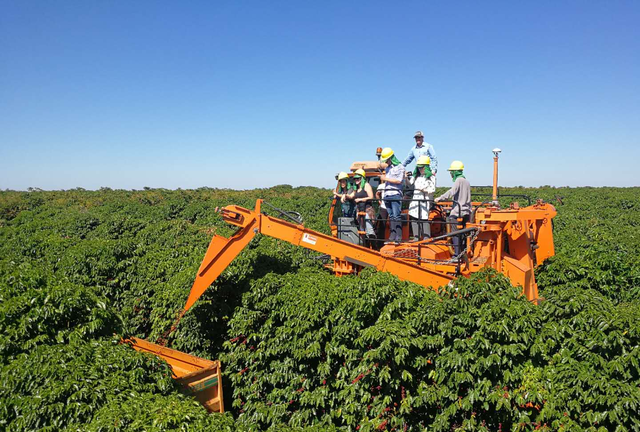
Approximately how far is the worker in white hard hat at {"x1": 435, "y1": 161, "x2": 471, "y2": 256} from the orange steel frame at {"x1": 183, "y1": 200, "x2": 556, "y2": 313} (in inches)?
11.6

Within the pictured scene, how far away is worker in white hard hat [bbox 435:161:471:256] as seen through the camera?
812cm

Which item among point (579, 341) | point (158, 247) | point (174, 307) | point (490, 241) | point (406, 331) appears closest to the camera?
point (579, 341)

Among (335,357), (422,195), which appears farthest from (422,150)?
(335,357)

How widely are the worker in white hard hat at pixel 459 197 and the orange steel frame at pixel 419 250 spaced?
0.30 metres

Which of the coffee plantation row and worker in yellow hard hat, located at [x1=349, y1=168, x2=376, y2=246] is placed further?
worker in yellow hard hat, located at [x1=349, y1=168, x2=376, y2=246]

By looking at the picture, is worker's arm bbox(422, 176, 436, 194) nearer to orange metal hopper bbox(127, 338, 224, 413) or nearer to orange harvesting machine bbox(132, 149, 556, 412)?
orange harvesting machine bbox(132, 149, 556, 412)

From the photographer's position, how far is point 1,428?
502cm

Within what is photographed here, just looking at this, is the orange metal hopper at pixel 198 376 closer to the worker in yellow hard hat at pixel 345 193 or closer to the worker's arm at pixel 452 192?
the worker in yellow hard hat at pixel 345 193

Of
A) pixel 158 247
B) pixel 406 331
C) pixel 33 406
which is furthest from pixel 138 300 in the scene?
pixel 406 331

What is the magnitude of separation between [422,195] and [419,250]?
2101 millimetres

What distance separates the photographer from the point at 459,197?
27.5 feet

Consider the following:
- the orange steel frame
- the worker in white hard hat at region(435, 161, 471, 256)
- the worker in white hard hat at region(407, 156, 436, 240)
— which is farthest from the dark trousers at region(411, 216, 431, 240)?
the worker in white hard hat at region(435, 161, 471, 256)

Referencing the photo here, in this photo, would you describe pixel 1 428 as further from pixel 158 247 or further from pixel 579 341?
pixel 158 247

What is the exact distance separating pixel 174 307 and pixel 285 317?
292cm
